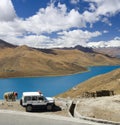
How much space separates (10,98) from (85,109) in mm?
12529

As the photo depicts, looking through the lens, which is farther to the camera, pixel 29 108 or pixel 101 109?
pixel 101 109

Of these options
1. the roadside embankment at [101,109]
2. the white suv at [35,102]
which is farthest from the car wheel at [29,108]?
the roadside embankment at [101,109]

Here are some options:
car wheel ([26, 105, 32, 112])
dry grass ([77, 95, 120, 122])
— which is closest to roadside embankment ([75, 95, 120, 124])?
dry grass ([77, 95, 120, 122])

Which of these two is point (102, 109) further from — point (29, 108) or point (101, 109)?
point (29, 108)

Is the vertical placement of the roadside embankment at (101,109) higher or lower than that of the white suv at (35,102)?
lower

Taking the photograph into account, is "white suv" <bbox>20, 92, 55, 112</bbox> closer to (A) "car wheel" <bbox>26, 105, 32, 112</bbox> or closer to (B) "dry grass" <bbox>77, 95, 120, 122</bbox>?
(A) "car wheel" <bbox>26, 105, 32, 112</bbox>

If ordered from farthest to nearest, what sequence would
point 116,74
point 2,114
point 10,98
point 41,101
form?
point 116,74 → point 10,98 → point 41,101 → point 2,114

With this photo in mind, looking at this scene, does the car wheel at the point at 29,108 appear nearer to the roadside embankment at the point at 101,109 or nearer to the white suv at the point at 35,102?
the white suv at the point at 35,102

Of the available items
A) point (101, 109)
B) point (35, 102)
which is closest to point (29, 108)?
point (35, 102)

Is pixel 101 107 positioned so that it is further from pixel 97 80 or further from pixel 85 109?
pixel 97 80

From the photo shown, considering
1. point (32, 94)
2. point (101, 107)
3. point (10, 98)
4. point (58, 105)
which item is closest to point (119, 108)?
point (101, 107)

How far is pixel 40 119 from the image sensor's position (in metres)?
12.4

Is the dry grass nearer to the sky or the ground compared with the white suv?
nearer to the ground

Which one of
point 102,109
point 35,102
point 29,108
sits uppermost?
point 35,102
